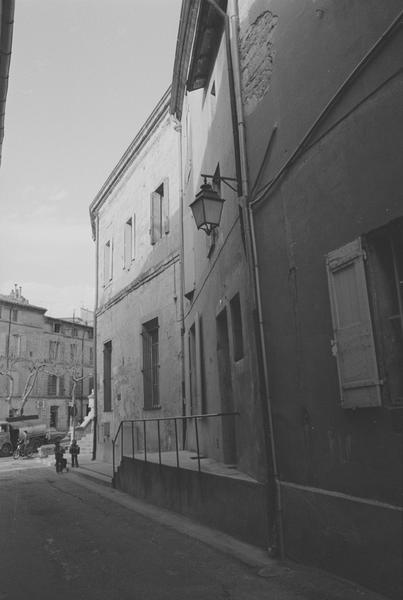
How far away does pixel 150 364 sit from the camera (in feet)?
49.9

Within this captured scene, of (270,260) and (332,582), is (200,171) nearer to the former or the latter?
(270,260)

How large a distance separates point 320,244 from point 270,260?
1113 millimetres

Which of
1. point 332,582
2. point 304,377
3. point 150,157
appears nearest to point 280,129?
point 304,377

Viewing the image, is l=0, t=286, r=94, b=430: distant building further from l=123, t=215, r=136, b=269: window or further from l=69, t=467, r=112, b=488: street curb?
l=123, t=215, r=136, b=269: window

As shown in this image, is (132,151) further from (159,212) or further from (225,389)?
(225,389)

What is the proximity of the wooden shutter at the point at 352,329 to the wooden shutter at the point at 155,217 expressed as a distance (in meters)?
10.7

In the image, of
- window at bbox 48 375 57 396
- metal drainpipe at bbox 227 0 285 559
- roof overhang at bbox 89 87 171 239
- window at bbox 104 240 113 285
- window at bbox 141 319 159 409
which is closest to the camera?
metal drainpipe at bbox 227 0 285 559

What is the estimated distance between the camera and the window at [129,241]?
1684 centimetres

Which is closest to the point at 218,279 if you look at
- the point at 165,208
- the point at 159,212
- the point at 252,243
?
the point at 252,243

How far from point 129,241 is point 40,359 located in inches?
1430

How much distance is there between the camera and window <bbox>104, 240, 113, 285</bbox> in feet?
62.9

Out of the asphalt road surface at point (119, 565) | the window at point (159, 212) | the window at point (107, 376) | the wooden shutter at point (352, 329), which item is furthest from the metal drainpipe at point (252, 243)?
the window at point (107, 376)

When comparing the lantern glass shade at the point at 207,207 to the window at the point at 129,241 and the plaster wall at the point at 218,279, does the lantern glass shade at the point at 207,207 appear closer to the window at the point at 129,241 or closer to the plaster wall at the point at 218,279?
the plaster wall at the point at 218,279

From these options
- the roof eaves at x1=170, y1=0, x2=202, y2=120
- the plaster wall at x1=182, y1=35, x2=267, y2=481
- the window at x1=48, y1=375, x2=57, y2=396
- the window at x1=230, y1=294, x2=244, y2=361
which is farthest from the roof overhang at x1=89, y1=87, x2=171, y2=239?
the window at x1=48, y1=375, x2=57, y2=396
